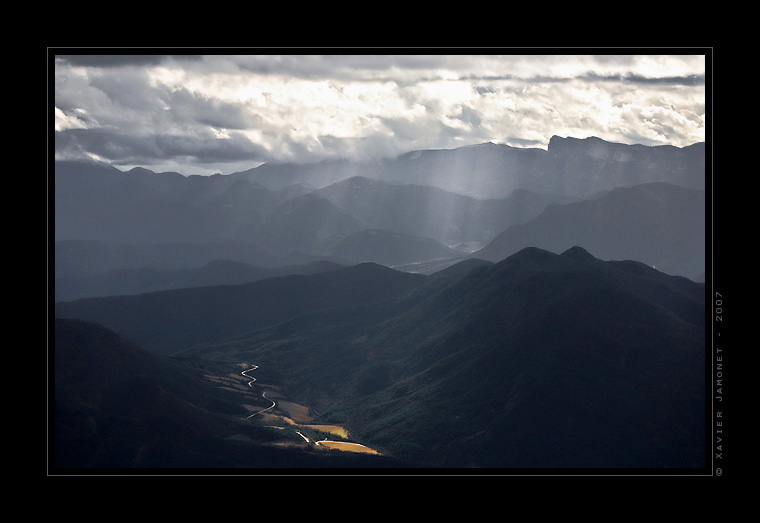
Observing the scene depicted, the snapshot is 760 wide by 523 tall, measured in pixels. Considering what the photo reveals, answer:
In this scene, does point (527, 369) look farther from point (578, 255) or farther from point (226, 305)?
point (226, 305)

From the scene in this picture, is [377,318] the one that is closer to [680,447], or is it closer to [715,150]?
[680,447]

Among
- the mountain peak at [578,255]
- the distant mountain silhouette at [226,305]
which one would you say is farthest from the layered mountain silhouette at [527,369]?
the distant mountain silhouette at [226,305]

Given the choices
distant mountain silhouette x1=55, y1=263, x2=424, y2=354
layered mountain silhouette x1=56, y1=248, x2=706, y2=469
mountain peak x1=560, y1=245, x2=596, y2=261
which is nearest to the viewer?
layered mountain silhouette x1=56, y1=248, x2=706, y2=469

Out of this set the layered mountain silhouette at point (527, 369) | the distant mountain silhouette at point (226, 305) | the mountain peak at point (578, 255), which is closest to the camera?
the layered mountain silhouette at point (527, 369)

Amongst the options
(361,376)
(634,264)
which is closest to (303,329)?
(361,376)

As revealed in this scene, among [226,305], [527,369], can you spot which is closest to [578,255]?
[527,369]

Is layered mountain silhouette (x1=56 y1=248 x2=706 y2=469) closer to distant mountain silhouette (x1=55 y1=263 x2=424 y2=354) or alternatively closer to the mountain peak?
the mountain peak

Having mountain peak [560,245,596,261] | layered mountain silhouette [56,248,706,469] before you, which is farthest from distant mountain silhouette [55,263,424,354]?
mountain peak [560,245,596,261]

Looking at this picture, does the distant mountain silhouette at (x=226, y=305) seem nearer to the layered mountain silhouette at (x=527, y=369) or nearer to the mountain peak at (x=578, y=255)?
the layered mountain silhouette at (x=527, y=369)
